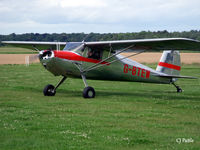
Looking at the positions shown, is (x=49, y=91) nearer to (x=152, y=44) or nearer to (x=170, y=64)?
(x=152, y=44)

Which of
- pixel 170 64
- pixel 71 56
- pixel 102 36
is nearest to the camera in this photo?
pixel 71 56

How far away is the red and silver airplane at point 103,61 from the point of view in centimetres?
1332

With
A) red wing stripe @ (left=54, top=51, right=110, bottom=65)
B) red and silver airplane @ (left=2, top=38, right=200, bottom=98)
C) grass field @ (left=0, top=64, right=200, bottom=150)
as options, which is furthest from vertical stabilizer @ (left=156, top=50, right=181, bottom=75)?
grass field @ (left=0, top=64, right=200, bottom=150)

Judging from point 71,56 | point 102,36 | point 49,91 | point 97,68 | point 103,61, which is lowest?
point 49,91

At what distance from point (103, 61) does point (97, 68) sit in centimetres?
38

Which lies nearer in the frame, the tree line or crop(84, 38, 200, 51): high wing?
crop(84, 38, 200, 51): high wing

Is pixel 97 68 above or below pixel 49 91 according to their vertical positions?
above

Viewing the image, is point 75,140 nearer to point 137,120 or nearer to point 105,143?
point 105,143

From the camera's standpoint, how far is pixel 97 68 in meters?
14.8

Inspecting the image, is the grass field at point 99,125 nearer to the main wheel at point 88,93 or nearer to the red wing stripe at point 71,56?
the main wheel at point 88,93

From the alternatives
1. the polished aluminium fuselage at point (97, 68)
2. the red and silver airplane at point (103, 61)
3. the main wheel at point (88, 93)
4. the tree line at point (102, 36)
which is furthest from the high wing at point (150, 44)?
the tree line at point (102, 36)

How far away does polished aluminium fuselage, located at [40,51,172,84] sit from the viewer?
13.5m

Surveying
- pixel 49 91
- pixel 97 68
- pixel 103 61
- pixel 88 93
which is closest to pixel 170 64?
pixel 103 61

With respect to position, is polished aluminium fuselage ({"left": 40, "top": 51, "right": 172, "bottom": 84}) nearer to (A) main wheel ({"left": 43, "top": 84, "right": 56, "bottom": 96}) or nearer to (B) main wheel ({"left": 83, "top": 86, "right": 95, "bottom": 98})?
(A) main wheel ({"left": 43, "top": 84, "right": 56, "bottom": 96})
